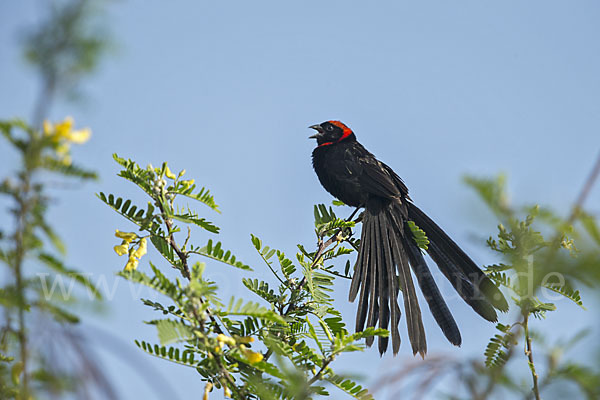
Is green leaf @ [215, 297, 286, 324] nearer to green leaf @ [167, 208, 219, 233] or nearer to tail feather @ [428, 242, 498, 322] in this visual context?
green leaf @ [167, 208, 219, 233]

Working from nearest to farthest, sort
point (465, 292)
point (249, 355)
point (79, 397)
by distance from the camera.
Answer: point (79, 397) → point (249, 355) → point (465, 292)

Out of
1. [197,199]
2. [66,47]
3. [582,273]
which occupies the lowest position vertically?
[582,273]

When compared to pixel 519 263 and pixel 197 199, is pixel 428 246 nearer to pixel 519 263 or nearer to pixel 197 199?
pixel 197 199

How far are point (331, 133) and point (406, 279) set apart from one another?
236 centimetres

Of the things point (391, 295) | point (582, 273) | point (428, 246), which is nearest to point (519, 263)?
point (582, 273)

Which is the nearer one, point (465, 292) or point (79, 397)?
point (79, 397)

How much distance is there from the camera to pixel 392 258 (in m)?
3.56

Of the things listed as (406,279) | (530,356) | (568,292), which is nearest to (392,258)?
(406,279)

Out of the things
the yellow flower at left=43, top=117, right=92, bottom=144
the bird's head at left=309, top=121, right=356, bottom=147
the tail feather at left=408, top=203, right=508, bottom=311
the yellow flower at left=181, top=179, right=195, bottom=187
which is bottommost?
the yellow flower at left=43, top=117, right=92, bottom=144

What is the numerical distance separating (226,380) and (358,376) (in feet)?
2.05

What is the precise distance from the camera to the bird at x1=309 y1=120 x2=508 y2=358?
117 inches

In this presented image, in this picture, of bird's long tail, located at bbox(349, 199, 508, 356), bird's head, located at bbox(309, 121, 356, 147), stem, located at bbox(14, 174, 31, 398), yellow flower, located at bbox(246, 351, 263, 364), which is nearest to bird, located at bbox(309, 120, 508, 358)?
bird's long tail, located at bbox(349, 199, 508, 356)

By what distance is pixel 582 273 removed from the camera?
106 centimetres

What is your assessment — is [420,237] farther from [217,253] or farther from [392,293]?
[217,253]
